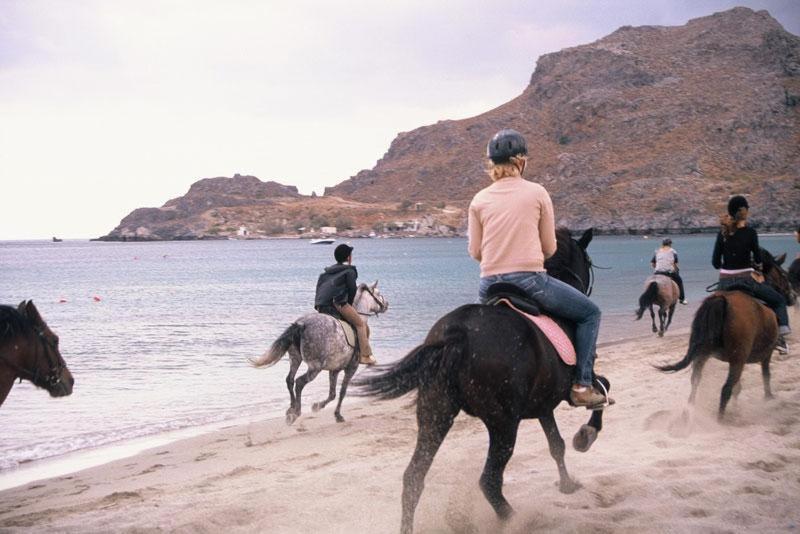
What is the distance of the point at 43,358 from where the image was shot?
6.63 meters

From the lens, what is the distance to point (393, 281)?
5869 centimetres

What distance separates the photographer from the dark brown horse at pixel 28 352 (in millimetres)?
6348

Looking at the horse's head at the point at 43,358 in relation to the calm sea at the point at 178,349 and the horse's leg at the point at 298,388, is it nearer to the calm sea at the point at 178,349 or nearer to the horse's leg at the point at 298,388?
the calm sea at the point at 178,349

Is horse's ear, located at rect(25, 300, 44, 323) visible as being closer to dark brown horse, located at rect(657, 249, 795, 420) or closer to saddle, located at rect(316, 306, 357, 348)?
saddle, located at rect(316, 306, 357, 348)

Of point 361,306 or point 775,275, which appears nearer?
point 775,275

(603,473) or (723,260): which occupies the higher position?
(723,260)

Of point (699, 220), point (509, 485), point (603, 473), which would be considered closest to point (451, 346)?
point (509, 485)

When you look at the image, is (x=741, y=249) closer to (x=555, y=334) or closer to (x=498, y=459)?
(x=555, y=334)

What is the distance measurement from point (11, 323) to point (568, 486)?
493cm

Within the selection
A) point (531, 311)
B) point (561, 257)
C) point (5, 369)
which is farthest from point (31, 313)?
point (561, 257)

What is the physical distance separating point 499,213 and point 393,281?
5295 centimetres

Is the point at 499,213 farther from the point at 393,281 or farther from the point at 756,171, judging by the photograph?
the point at 756,171

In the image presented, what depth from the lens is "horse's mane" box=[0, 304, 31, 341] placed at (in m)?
6.33

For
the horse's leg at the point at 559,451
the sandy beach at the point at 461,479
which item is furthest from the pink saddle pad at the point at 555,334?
the sandy beach at the point at 461,479
